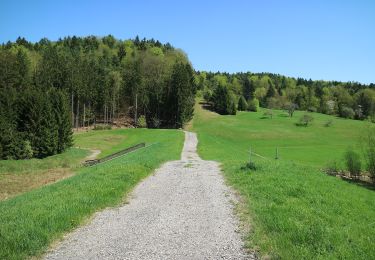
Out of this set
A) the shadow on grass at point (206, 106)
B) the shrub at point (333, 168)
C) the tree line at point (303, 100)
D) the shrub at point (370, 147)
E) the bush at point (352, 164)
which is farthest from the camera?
the tree line at point (303, 100)

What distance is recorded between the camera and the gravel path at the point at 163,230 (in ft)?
29.5

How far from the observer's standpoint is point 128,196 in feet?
52.6

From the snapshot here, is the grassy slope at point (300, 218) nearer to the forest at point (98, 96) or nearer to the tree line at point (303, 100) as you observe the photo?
the forest at point (98, 96)

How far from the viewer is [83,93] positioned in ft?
301

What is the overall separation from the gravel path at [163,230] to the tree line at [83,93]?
4163cm

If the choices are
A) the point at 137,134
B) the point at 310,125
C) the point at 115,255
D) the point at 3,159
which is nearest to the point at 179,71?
the point at 137,134

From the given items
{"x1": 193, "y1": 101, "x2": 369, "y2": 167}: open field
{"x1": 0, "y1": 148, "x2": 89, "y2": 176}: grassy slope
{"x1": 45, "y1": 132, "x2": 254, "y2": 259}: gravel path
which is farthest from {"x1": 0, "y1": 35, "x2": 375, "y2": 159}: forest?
{"x1": 45, "y1": 132, "x2": 254, "y2": 259}: gravel path

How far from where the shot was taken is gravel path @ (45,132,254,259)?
9000mm

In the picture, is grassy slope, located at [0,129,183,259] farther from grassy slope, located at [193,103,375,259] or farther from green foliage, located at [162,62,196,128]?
green foliage, located at [162,62,196,128]

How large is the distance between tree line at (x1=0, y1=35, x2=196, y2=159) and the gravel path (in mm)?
41626

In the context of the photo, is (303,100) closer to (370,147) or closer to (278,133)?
(278,133)

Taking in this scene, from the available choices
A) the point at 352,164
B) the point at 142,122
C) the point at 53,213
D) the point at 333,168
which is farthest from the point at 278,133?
the point at 53,213

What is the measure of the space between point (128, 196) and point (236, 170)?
9.31 m

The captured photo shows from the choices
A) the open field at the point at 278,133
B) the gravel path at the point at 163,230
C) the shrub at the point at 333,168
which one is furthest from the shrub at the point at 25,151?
the shrub at the point at 333,168
